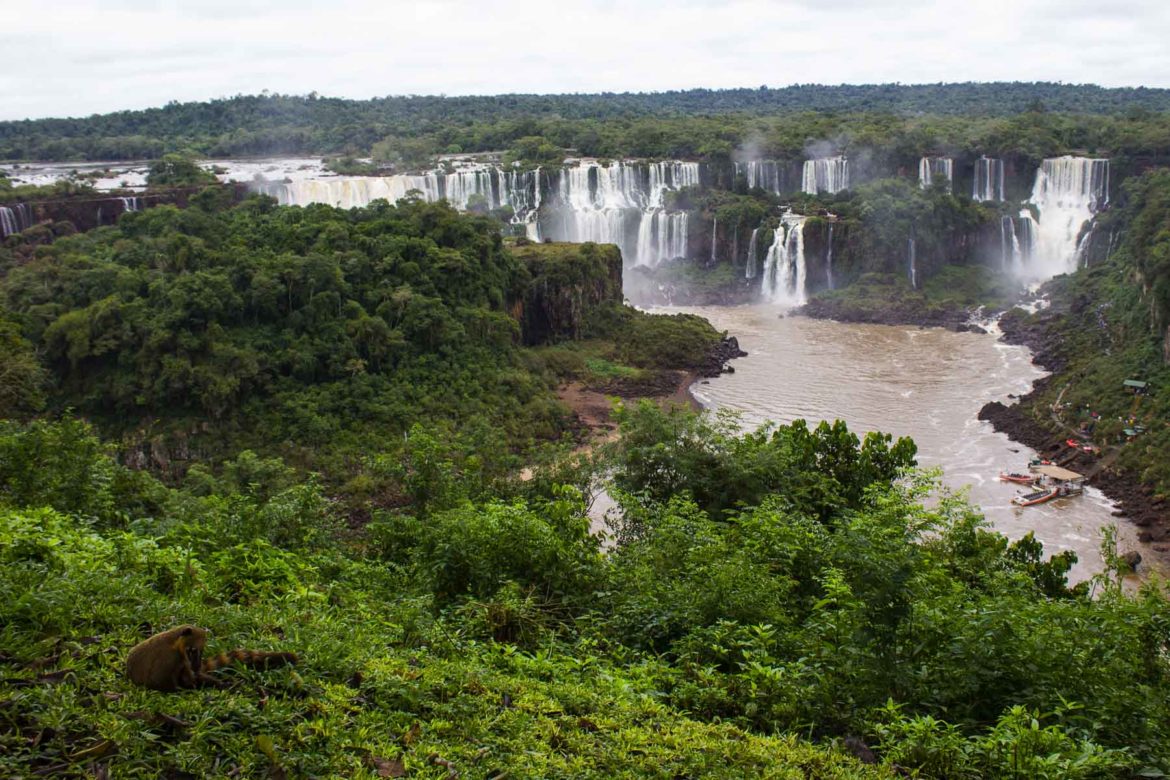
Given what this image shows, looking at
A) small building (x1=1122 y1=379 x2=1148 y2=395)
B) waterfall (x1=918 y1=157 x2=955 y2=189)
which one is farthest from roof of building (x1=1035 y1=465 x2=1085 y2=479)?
waterfall (x1=918 y1=157 x2=955 y2=189)

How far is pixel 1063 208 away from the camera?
59.2m

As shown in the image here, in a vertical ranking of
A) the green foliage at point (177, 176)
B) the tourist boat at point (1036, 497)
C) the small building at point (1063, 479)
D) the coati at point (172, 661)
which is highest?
the green foliage at point (177, 176)

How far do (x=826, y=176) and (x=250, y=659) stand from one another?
64558 millimetres

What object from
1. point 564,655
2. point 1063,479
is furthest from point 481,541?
point 1063,479

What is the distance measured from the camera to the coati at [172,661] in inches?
236

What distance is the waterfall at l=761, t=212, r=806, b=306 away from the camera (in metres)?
54.7

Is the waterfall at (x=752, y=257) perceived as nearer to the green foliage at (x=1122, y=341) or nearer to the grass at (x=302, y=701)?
the green foliage at (x=1122, y=341)

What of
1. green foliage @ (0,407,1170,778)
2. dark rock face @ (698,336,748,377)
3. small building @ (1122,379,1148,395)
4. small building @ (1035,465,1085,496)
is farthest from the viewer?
dark rock face @ (698,336,748,377)

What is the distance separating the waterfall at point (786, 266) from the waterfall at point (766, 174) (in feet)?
32.7

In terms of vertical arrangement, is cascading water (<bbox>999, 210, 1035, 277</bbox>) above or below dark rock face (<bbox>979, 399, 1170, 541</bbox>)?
above

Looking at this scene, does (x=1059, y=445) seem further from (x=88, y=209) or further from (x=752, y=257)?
(x=88, y=209)

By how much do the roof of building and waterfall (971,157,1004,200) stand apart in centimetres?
3897

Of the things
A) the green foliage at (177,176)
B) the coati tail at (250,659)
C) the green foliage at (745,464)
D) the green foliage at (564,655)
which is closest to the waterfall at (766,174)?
the green foliage at (177,176)

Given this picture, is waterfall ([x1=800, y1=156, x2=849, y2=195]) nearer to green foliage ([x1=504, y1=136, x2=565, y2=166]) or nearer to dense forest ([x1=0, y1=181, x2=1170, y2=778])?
green foliage ([x1=504, y1=136, x2=565, y2=166])
